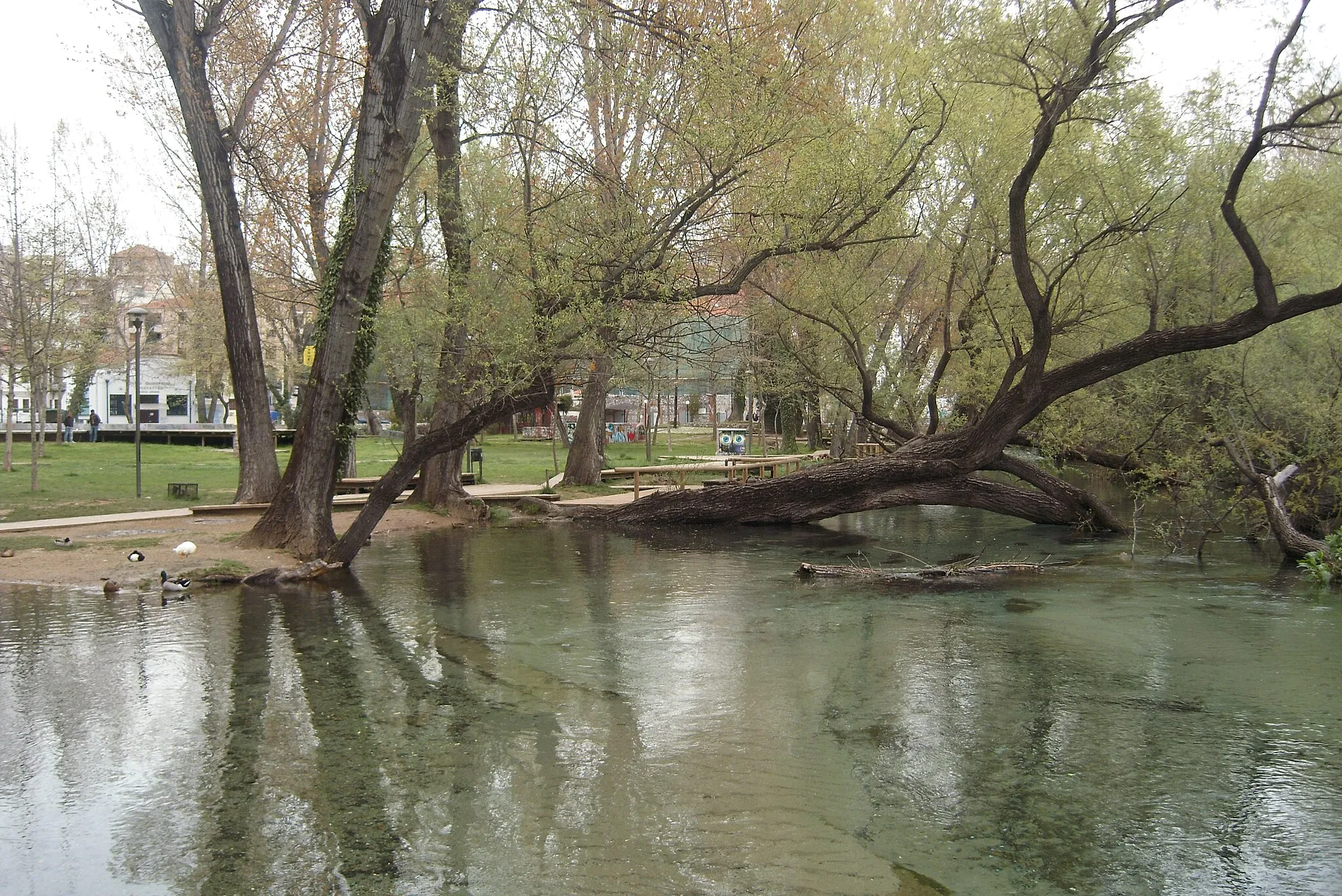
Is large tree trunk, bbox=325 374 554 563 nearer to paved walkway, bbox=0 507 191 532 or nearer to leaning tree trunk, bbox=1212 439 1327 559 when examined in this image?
paved walkway, bbox=0 507 191 532

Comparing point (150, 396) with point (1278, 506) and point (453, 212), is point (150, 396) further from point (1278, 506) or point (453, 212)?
point (1278, 506)

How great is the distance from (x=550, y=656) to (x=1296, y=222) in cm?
1192

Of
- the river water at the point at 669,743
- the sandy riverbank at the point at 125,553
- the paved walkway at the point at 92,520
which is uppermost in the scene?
the paved walkway at the point at 92,520

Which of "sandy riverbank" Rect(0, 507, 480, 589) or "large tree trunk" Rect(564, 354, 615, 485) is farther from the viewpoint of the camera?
"large tree trunk" Rect(564, 354, 615, 485)

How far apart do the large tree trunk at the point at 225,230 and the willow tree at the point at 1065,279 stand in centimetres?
649

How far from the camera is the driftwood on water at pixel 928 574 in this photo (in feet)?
41.5

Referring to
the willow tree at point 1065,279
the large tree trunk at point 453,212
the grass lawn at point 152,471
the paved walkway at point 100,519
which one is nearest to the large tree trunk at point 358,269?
the large tree trunk at point 453,212

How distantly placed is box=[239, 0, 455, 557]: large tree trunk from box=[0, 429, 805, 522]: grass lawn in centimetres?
481

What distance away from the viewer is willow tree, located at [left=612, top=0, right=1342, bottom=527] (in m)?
10.8

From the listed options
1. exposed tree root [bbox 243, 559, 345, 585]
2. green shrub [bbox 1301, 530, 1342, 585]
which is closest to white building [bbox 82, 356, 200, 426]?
exposed tree root [bbox 243, 559, 345, 585]

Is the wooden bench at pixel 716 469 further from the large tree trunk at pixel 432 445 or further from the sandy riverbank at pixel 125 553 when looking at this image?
the sandy riverbank at pixel 125 553

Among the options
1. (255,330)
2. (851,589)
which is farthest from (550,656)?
(255,330)

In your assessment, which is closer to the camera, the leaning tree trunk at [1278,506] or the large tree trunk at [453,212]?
the large tree trunk at [453,212]

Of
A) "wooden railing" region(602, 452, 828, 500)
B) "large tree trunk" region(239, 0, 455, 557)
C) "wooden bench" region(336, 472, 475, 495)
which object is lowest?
"wooden bench" region(336, 472, 475, 495)
